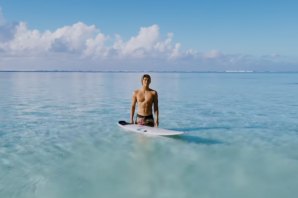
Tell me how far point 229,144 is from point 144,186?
4.44 meters

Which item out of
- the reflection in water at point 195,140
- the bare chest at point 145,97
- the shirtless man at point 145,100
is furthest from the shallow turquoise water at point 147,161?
the bare chest at point 145,97

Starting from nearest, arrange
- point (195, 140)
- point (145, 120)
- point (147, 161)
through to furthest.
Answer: point (147, 161), point (195, 140), point (145, 120)

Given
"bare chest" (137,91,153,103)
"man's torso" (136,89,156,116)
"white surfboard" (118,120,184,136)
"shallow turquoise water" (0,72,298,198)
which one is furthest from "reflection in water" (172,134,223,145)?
"bare chest" (137,91,153,103)

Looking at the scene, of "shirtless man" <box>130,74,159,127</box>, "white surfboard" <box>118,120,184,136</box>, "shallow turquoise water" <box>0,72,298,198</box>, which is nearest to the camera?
"shallow turquoise water" <box>0,72,298,198</box>

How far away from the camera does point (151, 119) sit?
10789mm

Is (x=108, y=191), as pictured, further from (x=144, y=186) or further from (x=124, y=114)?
Result: (x=124, y=114)

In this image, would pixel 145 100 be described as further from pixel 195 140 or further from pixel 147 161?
pixel 147 161

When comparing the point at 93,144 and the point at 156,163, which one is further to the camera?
the point at 93,144

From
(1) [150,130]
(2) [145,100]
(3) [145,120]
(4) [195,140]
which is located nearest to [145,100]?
(2) [145,100]

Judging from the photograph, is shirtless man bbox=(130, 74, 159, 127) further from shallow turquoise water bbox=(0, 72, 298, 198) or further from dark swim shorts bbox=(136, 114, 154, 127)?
shallow turquoise water bbox=(0, 72, 298, 198)

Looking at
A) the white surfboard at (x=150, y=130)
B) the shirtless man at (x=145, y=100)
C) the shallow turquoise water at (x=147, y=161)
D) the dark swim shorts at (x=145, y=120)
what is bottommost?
the shallow turquoise water at (x=147, y=161)

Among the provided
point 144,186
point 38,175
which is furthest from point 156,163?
point 38,175

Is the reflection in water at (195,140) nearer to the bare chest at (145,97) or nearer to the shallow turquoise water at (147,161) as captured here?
the shallow turquoise water at (147,161)

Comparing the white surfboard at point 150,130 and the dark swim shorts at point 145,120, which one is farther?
the dark swim shorts at point 145,120
